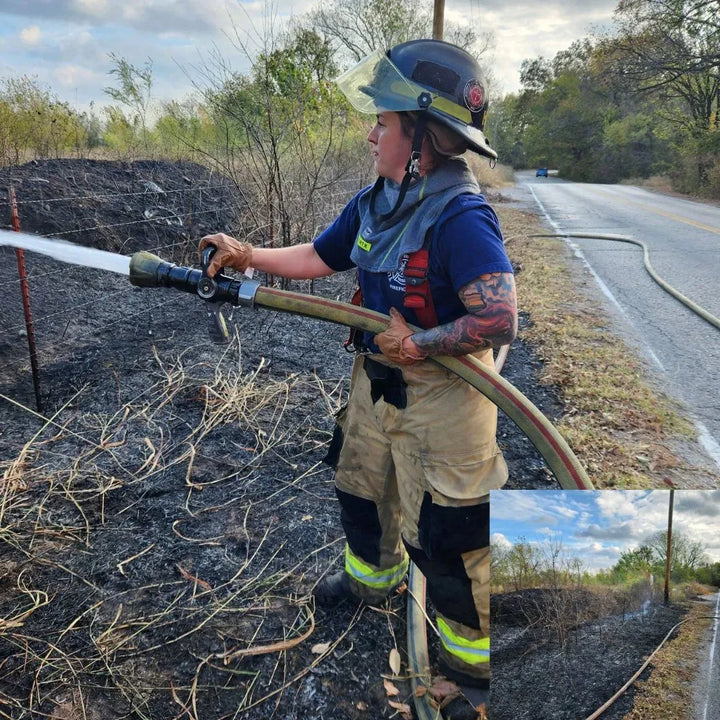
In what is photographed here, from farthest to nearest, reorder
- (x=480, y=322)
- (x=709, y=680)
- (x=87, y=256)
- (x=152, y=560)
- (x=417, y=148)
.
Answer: (x=87, y=256), (x=152, y=560), (x=417, y=148), (x=480, y=322), (x=709, y=680)

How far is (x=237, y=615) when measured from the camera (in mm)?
2514

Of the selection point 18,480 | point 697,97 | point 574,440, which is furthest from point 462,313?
point 697,97

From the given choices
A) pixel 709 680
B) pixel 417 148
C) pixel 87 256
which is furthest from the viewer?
pixel 87 256

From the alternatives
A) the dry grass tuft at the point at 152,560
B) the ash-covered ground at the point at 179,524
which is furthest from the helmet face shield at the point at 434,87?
the dry grass tuft at the point at 152,560

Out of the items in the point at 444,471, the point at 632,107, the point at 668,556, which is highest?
the point at 632,107

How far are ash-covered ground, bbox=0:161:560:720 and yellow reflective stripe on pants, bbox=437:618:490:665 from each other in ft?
1.12

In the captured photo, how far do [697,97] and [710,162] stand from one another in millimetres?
8314

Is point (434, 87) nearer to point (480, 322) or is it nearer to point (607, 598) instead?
point (480, 322)

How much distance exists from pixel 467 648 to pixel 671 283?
7449 millimetres

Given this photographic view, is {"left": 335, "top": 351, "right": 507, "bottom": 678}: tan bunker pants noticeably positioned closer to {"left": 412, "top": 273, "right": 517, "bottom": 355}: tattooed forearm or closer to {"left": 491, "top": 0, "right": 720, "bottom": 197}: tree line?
{"left": 412, "top": 273, "right": 517, "bottom": 355}: tattooed forearm

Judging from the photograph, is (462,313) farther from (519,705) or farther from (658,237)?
(658,237)

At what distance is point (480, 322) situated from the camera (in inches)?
68.4

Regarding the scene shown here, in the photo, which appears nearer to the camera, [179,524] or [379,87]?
[379,87]

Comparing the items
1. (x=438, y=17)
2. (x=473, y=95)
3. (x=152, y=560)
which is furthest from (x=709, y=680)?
(x=438, y=17)
